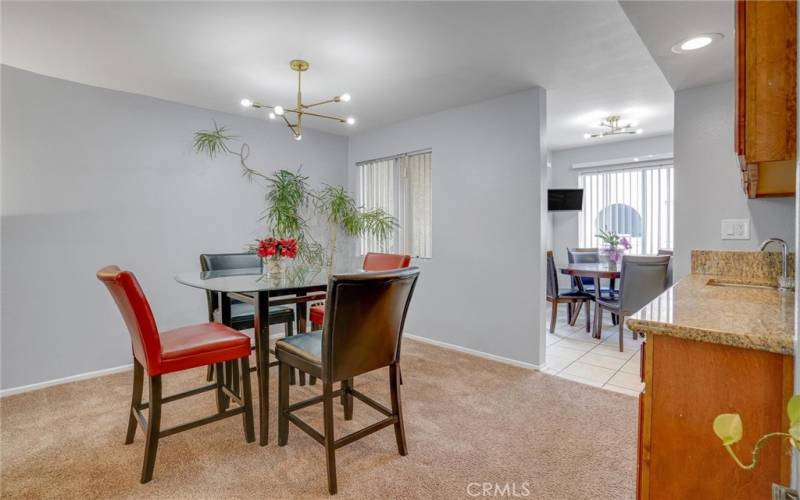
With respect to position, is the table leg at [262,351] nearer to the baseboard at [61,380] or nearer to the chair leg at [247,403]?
the chair leg at [247,403]

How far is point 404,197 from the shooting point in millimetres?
4449

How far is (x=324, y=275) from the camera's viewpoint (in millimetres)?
2568

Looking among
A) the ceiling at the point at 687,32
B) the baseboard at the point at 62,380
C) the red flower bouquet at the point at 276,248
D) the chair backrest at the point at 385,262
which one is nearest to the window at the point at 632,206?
the ceiling at the point at 687,32

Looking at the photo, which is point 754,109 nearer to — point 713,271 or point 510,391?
point 713,271

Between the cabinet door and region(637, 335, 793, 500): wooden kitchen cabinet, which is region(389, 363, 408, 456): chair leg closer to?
region(637, 335, 793, 500): wooden kitchen cabinet

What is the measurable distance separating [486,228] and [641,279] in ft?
5.23

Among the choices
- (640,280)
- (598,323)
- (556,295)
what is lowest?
(598,323)

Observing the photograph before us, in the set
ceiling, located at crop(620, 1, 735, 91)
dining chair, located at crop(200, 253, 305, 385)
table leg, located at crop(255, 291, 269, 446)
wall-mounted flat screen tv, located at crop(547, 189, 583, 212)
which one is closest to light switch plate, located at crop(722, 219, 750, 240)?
ceiling, located at crop(620, 1, 735, 91)

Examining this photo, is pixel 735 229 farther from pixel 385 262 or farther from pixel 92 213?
pixel 92 213

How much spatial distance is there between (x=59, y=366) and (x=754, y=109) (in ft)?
14.2

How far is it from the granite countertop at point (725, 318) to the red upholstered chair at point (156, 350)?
5.91 ft

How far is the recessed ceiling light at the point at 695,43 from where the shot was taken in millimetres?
1762

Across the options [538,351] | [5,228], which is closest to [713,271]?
[538,351]

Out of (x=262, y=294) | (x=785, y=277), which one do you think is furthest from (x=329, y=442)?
(x=785, y=277)
